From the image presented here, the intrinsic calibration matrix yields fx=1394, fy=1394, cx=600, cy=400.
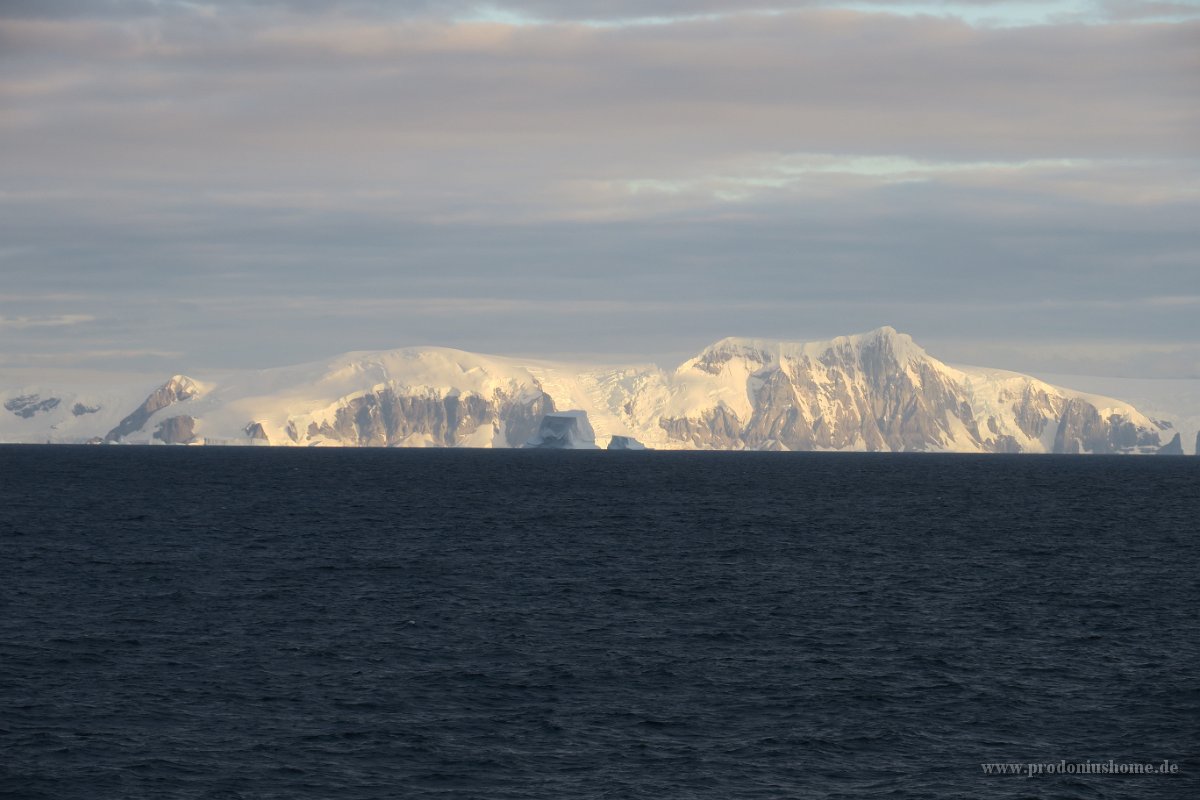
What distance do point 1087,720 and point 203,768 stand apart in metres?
30.3

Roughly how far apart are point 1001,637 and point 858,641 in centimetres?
717

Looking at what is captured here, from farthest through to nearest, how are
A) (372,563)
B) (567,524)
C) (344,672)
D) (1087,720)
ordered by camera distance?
(567,524), (372,563), (344,672), (1087,720)

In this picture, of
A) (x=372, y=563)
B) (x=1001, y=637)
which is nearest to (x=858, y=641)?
(x=1001, y=637)

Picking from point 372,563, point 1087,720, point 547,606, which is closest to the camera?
point 1087,720

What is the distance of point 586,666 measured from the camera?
58.9m

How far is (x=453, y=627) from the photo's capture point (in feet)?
225

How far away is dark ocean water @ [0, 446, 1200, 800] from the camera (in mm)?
43094

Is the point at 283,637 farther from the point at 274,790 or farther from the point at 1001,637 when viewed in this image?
the point at 1001,637

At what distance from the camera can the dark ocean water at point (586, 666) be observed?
141 ft

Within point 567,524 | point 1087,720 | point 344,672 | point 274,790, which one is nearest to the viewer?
point 274,790

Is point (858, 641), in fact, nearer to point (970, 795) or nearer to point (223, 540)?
point (970, 795)

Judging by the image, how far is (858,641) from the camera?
65.6 m

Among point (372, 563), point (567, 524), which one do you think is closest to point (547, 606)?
point (372, 563)

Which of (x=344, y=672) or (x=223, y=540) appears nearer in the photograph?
(x=344, y=672)
